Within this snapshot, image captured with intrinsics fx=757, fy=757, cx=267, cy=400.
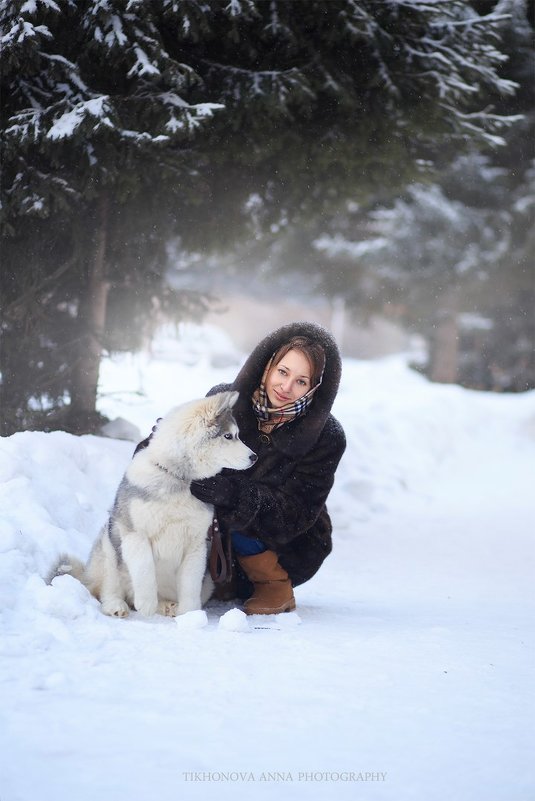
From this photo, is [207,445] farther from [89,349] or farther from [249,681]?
[89,349]

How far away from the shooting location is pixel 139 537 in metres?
4.00

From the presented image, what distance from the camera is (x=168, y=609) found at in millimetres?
4180

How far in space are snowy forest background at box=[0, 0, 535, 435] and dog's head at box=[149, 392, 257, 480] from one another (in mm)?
2874

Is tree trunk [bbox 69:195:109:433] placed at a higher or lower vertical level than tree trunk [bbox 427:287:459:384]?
higher

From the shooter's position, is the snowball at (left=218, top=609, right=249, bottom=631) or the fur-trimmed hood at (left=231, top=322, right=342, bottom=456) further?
the fur-trimmed hood at (left=231, top=322, right=342, bottom=456)

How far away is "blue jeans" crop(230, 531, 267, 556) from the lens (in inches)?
178

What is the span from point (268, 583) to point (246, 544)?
0.94ft

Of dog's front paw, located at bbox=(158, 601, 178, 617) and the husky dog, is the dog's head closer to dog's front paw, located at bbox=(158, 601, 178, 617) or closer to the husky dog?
the husky dog

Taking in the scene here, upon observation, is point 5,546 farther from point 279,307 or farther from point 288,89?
point 279,307

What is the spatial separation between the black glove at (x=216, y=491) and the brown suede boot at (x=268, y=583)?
1.80 feet

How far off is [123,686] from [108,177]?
471 centimetres

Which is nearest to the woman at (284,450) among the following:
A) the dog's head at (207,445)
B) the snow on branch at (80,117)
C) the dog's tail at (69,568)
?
the dog's head at (207,445)

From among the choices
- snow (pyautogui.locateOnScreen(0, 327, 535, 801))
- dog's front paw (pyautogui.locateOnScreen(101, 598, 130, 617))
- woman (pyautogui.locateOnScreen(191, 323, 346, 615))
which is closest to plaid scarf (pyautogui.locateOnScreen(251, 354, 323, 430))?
woman (pyautogui.locateOnScreen(191, 323, 346, 615))

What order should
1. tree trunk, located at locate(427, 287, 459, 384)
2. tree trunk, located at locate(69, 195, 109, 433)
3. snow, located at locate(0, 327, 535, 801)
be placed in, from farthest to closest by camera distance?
tree trunk, located at locate(427, 287, 459, 384), tree trunk, located at locate(69, 195, 109, 433), snow, located at locate(0, 327, 535, 801)
